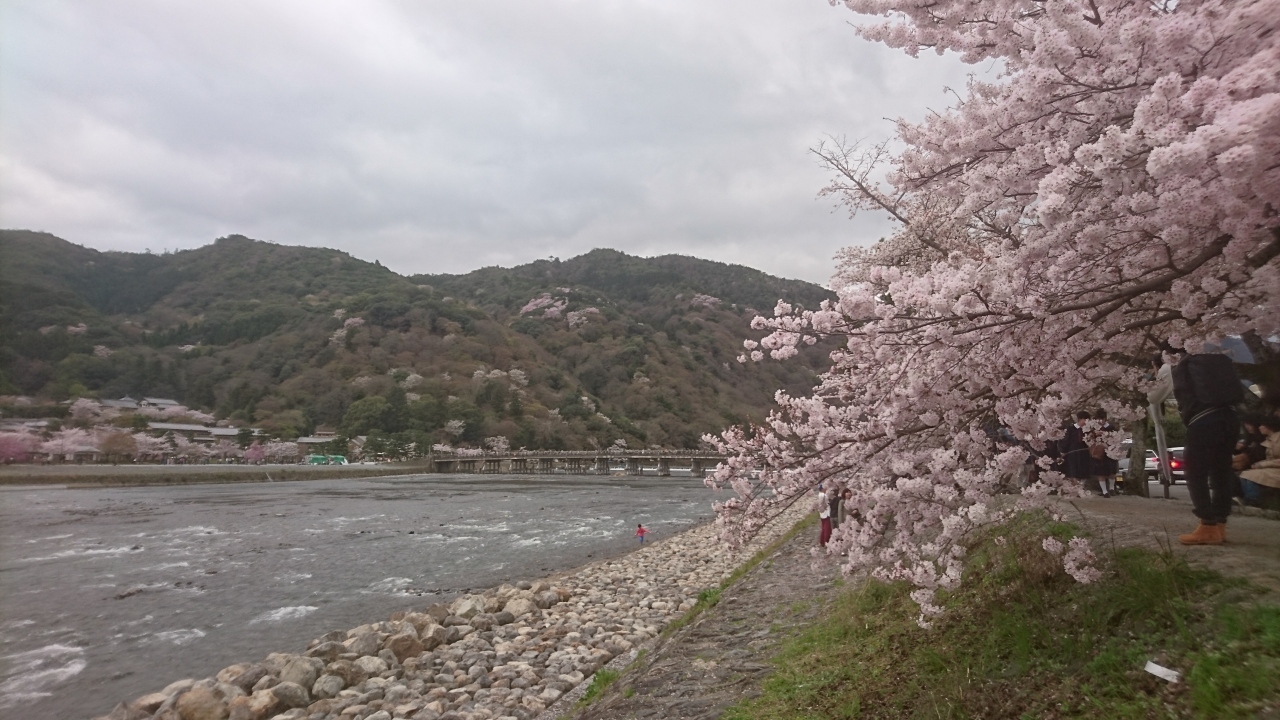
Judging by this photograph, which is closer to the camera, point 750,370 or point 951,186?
point 951,186

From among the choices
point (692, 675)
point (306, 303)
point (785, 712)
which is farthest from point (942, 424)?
point (306, 303)

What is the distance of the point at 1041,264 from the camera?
3.42 metres

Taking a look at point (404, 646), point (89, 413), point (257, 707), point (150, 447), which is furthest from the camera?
point (89, 413)

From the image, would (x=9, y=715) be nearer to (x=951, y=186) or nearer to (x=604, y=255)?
(x=951, y=186)

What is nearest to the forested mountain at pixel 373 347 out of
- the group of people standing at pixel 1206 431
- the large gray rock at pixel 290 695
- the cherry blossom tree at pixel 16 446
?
the cherry blossom tree at pixel 16 446

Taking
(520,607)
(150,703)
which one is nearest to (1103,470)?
(520,607)

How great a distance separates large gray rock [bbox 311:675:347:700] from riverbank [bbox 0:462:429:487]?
5249 cm

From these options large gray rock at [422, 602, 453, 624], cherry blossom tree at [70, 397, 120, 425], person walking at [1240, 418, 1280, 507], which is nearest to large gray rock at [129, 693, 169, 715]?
large gray rock at [422, 602, 453, 624]

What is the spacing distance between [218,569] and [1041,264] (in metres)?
21.8

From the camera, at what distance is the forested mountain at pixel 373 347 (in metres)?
84.2

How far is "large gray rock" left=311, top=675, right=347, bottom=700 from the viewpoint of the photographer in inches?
341

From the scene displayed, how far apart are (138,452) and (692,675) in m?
76.9

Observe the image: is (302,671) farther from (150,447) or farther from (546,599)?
(150,447)

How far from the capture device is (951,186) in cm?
508
